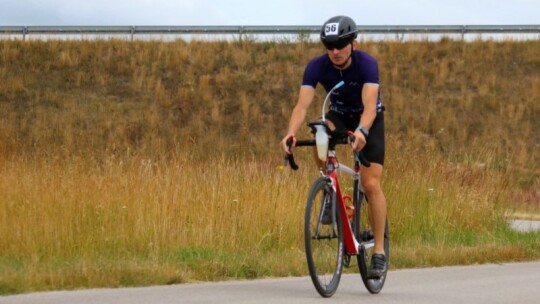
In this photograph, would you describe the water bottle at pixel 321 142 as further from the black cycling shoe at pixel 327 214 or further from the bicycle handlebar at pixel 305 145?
the black cycling shoe at pixel 327 214

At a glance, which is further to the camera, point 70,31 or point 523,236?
point 70,31

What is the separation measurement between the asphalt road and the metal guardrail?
122 feet

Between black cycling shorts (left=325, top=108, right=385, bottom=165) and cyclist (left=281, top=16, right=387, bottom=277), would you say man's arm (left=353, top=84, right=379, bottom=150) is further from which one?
black cycling shorts (left=325, top=108, right=385, bottom=165)

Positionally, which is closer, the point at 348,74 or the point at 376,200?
the point at 348,74

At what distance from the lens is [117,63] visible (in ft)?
150

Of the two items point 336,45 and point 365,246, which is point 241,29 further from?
point 336,45

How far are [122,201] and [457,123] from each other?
29.2 m

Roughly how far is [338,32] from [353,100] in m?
0.67

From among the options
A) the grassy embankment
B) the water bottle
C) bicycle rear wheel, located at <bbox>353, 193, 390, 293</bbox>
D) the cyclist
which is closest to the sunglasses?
the cyclist

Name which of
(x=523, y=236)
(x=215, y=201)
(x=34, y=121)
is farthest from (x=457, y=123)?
(x=215, y=201)

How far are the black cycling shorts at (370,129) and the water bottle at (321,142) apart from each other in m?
0.52

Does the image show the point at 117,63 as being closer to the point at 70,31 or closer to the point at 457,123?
the point at 70,31

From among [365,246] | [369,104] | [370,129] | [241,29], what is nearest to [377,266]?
[365,246]

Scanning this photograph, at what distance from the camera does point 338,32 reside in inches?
373
